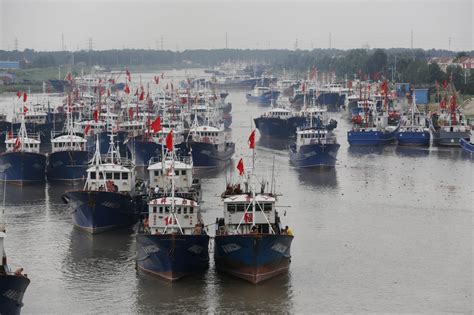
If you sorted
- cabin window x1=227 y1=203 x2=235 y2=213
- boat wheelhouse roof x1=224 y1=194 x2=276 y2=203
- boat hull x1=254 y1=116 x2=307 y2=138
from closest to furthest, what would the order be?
boat wheelhouse roof x1=224 y1=194 x2=276 y2=203
cabin window x1=227 y1=203 x2=235 y2=213
boat hull x1=254 y1=116 x2=307 y2=138

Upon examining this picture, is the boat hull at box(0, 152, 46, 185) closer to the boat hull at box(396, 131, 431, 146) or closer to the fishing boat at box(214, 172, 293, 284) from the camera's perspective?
the fishing boat at box(214, 172, 293, 284)

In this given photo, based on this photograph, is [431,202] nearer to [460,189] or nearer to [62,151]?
[460,189]

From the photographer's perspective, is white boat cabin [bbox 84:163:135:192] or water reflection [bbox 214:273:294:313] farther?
white boat cabin [bbox 84:163:135:192]

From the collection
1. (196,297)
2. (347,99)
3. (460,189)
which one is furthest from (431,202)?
(347,99)

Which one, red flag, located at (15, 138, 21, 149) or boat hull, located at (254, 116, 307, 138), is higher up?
red flag, located at (15, 138, 21, 149)

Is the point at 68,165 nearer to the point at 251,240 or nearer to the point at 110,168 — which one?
the point at 110,168

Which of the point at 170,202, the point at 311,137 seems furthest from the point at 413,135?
the point at 170,202

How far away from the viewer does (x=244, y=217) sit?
44281 millimetres

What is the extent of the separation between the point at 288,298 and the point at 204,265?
462 centimetres

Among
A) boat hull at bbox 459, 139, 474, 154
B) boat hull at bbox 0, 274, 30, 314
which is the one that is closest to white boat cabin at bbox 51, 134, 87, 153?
boat hull at bbox 459, 139, 474, 154

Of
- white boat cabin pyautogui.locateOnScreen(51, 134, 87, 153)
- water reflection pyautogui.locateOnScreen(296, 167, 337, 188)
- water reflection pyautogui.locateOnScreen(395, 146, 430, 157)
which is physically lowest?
water reflection pyautogui.locateOnScreen(296, 167, 337, 188)

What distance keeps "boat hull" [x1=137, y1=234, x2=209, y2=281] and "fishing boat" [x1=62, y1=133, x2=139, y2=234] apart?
8.76 m

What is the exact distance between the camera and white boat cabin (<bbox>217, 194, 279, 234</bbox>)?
146 ft

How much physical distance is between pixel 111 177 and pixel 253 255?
15.3m
